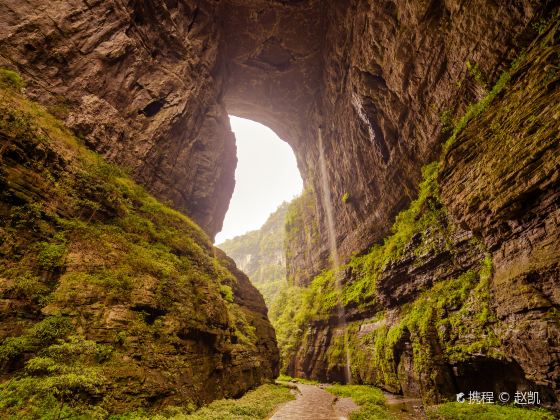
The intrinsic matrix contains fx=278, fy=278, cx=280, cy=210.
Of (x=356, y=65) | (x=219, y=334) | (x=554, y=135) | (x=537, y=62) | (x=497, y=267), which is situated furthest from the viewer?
(x=356, y=65)

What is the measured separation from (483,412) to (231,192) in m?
30.4

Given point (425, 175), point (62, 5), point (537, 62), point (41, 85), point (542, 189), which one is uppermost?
point (62, 5)

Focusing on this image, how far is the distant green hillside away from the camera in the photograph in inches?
3730

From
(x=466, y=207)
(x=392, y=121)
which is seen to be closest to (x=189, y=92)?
(x=392, y=121)

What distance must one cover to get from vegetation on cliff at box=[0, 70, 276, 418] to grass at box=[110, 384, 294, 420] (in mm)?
392

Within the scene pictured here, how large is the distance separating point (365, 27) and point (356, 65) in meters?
2.97

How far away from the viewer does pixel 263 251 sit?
108 metres

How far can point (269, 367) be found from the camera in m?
20.7

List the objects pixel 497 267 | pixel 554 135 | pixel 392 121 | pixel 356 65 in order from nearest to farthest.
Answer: pixel 554 135, pixel 497 267, pixel 392 121, pixel 356 65

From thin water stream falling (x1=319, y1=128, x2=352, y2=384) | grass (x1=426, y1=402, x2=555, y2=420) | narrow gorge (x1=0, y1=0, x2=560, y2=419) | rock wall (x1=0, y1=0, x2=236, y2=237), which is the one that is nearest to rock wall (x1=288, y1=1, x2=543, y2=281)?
narrow gorge (x1=0, y1=0, x2=560, y2=419)

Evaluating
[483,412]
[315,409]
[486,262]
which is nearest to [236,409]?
[315,409]

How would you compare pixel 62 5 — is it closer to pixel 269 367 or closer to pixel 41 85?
pixel 41 85

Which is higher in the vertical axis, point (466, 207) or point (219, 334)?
point (466, 207)

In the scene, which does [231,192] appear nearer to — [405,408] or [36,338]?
[405,408]
